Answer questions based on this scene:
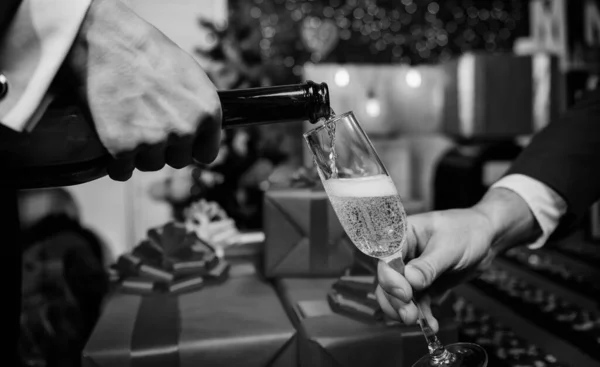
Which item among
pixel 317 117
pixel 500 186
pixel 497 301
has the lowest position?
pixel 497 301

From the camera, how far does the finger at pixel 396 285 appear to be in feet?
2.31

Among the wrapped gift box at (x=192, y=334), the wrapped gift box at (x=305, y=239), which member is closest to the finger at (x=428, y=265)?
the wrapped gift box at (x=192, y=334)

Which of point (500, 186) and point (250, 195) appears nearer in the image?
point (500, 186)

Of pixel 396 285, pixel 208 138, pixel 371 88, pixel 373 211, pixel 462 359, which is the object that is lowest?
pixel 462 359

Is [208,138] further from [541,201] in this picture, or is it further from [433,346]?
[541,201]

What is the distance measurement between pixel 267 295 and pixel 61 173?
1.77ft

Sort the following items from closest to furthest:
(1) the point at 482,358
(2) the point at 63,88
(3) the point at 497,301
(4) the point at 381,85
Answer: (2) the point at 63,88
(1) the point at 482,358
(3) the point at 497,301
(4) the point at 381,85

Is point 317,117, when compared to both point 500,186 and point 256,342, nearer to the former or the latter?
point 256,342

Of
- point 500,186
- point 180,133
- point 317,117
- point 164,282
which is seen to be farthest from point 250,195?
point 180,133

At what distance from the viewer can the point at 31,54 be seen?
0.46m

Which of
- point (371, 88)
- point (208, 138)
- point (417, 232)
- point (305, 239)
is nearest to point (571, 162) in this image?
point (417, 232)

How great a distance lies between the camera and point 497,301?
1.31 metres

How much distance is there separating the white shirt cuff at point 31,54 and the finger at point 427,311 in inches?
23.9

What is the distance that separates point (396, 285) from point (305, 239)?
48cm
